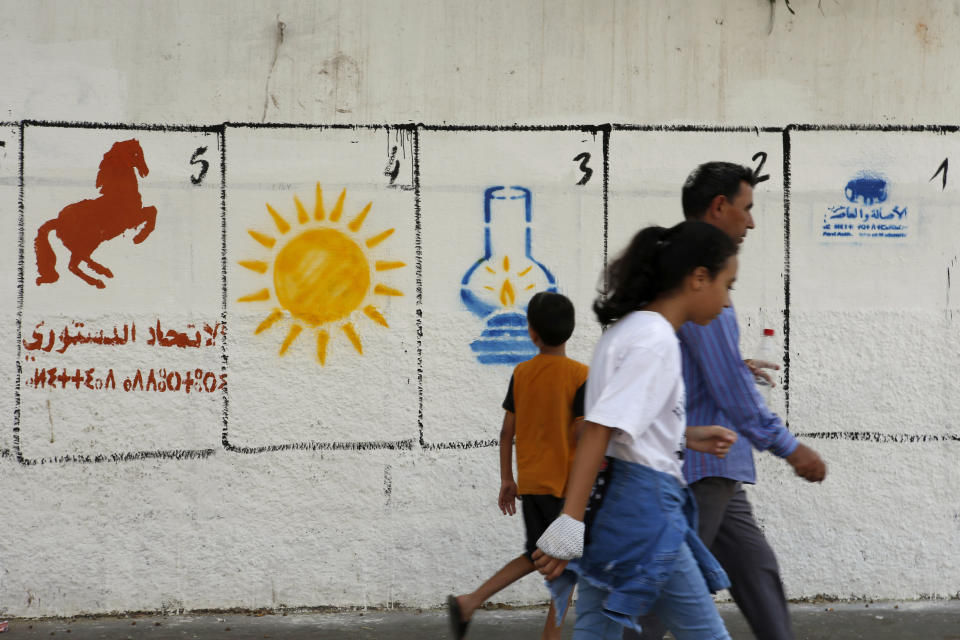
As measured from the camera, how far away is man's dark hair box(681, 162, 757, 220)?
3426mm

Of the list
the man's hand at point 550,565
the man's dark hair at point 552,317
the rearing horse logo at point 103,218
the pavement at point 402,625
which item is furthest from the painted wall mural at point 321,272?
the man's hand at point 550,565

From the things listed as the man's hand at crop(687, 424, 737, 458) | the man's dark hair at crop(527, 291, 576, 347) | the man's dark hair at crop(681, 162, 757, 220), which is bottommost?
the man's hand at crop(687, 424, 737, 458)

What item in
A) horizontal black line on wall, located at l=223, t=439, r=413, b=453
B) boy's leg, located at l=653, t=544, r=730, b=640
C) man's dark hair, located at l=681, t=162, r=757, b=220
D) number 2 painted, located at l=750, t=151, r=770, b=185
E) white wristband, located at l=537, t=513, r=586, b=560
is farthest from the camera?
number 2 painted, located at l=750, t=151, r=770, b=185

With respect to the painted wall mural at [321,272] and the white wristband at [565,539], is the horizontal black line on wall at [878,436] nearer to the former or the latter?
the painted wall mural at [321,272]

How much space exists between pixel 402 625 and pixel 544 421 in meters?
1.38

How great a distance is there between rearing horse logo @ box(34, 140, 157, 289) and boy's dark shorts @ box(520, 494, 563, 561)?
7.22ft

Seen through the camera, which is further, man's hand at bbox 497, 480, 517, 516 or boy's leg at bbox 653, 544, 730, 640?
man's hand at bbox 497, 480, 517, 516

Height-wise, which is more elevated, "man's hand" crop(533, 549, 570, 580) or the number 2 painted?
the number 2 painted

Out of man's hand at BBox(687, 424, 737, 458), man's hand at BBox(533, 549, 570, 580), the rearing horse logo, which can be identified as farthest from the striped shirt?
the rearing horse logo

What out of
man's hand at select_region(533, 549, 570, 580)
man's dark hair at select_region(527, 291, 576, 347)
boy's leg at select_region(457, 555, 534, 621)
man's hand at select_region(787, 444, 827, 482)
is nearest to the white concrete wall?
boy's leg at select_region(457, 555, 534, 621)

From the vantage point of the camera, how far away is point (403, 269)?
485 cm

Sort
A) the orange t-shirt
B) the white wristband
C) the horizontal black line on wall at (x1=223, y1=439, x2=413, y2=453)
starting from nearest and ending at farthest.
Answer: the white wristband → the orange t-shirt → the horizontal black line on wall at (x1=223, y1=439, x2=413, y2=453)

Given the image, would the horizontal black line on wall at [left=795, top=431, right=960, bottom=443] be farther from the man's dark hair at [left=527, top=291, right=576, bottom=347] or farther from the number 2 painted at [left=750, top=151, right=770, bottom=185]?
the man's dark hair at [left=527, top=291, right=576, bottom=347]

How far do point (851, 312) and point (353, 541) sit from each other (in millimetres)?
2653
